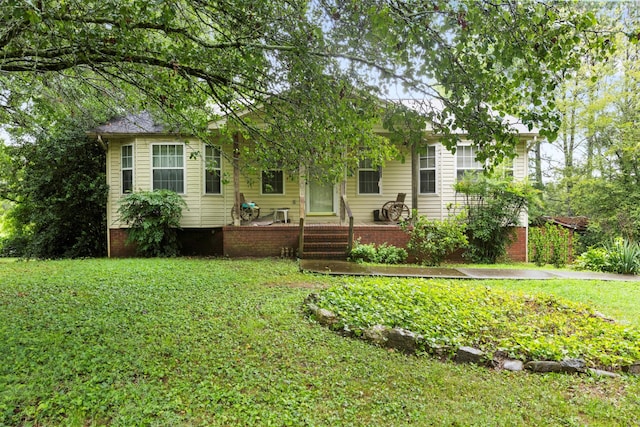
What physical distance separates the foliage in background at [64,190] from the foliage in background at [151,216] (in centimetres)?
198

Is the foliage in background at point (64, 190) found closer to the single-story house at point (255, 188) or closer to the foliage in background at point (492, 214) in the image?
the single-story house at point (255, 188)

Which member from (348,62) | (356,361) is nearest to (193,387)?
(356,361)

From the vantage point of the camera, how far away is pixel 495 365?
379 cm

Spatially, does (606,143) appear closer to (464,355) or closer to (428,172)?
(428,172)

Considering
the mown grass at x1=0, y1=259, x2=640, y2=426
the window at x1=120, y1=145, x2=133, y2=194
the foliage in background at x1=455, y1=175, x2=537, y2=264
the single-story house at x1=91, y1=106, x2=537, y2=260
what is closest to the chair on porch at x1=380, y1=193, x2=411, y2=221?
the single-story house at x1=91, y1=106, x2=537, y2=260

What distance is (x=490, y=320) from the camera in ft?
15.6

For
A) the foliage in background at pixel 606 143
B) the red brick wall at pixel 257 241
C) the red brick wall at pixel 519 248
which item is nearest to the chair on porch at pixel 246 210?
the red brick wall at pixel 257 241

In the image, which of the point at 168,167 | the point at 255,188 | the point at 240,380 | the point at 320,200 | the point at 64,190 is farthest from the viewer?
the point at 320,200

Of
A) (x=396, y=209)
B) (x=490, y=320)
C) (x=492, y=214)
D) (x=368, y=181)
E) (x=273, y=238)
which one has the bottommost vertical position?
(x=490, y=320)

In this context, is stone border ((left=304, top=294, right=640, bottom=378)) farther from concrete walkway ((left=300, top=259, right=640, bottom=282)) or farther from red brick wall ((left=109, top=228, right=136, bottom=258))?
red brick wall ((left=109, top=228, right=136, bottom=258))

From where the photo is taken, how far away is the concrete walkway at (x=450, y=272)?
823 centimetres

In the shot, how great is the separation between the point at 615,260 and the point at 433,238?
4261 mm

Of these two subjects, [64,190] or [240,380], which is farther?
[64,190]

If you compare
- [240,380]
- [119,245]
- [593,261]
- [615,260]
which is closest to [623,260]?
[615,260]
